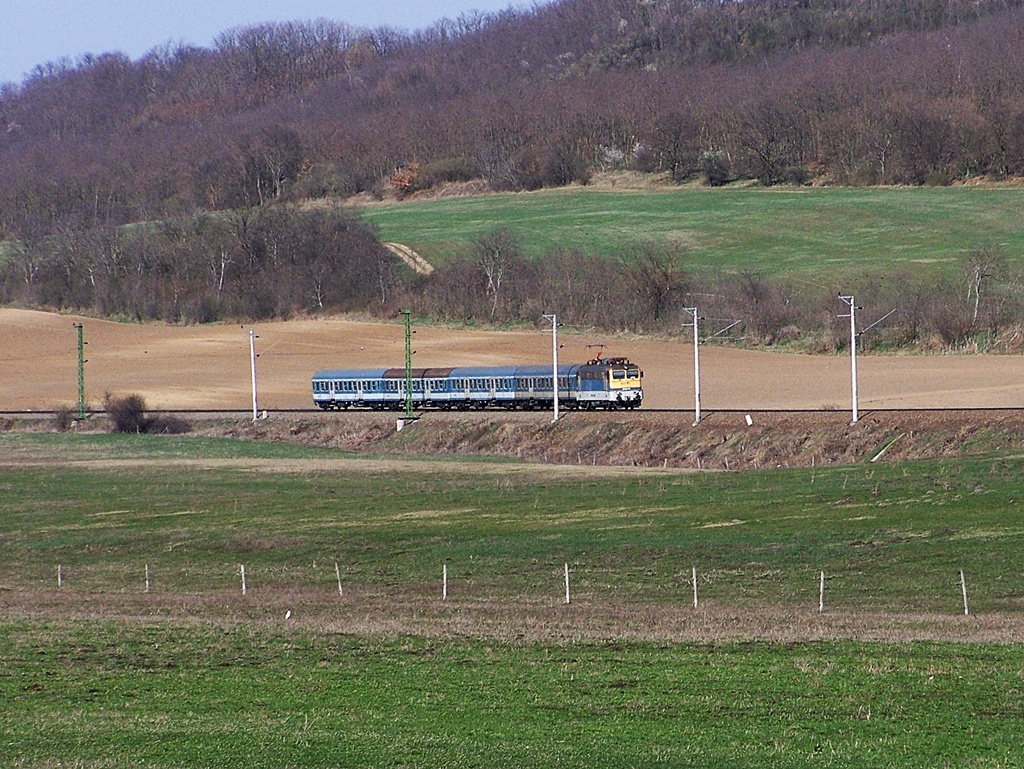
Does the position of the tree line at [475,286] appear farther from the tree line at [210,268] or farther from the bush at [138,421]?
the bush at [138,421]

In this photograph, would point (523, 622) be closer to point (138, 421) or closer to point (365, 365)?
point (138, 421)

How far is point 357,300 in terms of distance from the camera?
407 ft

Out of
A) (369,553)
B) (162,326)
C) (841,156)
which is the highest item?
(841,156)

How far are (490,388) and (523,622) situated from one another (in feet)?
169

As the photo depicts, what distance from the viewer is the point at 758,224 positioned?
12625cm

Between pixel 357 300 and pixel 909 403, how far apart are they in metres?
68.5

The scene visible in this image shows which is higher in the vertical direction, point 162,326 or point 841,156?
point 841,156

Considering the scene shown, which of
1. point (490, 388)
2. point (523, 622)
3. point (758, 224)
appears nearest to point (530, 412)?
point (490, 388)

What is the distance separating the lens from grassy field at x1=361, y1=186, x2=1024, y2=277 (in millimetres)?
113188

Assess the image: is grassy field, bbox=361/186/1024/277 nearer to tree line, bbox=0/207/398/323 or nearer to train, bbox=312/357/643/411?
tree line, bbox=0/207/398/323

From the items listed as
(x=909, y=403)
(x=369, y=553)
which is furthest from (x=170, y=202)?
(x=369, y=553)

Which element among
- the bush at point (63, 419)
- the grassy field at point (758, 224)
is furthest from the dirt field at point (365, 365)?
the grassy field at point (758, 224)

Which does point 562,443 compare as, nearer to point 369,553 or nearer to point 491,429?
point 491,429

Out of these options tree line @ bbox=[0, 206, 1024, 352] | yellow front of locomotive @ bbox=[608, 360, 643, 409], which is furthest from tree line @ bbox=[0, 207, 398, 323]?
yellow front of locomotive @ bbox=[608, 360, 643, 409]
